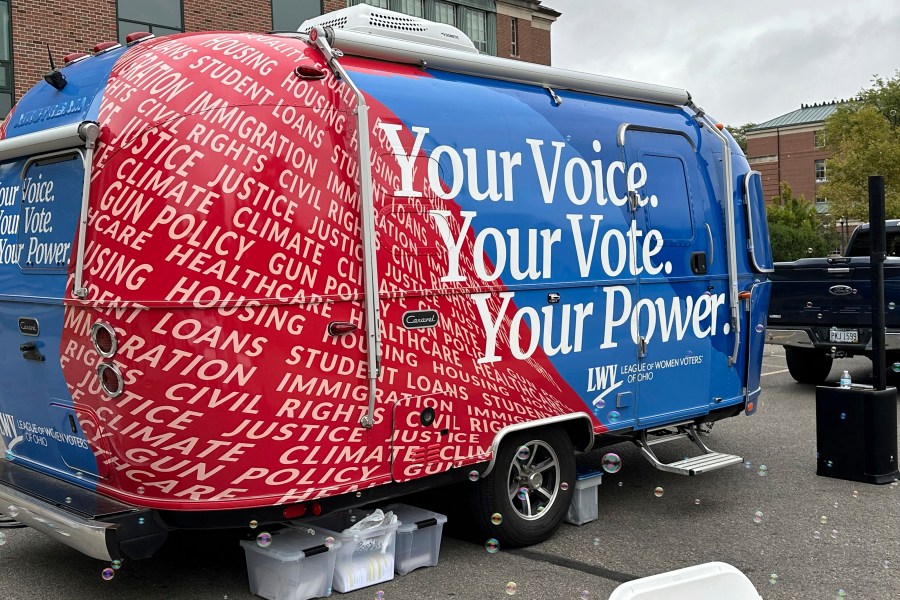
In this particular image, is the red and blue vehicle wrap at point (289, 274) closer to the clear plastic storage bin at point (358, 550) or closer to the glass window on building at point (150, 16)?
the clear plastic storage bin at point (358, 550)

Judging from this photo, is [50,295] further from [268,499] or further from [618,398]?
[618,398]

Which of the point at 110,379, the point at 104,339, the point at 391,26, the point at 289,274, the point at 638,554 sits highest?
the point at 391,26

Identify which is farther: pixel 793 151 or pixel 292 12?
pixel 793 151

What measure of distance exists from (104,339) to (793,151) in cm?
7258

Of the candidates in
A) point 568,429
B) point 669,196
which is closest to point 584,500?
point 568,429

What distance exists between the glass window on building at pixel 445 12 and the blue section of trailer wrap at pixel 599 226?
20735 millimetres

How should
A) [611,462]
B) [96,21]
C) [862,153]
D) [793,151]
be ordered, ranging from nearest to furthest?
[611,462] → [96,21] → [862,153] → [793,151]

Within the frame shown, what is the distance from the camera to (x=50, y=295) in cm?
474

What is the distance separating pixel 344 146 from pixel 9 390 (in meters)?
2.37

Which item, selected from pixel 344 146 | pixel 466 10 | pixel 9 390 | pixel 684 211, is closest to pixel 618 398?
pixel 684 211

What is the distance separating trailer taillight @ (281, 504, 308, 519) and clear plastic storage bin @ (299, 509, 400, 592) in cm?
21

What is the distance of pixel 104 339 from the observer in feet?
14.6

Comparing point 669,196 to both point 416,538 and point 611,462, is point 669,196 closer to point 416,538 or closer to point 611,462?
point 611,462

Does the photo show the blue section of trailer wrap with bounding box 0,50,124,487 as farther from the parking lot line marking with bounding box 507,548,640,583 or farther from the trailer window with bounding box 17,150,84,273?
the parking lot line marking with bounding box 507,548,640,583
